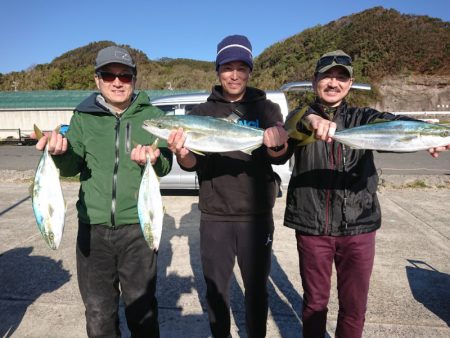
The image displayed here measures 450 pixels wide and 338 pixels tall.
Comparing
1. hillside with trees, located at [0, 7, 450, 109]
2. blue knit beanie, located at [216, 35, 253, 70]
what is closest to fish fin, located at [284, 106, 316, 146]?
blue knit beanie, located at [216, 35, 253, 70]

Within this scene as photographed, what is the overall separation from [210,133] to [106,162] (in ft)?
2.79

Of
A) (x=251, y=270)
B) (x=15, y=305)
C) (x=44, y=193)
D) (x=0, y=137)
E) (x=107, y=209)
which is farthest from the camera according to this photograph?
(x=0, y=137)

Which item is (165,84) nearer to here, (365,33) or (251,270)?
(365,33)

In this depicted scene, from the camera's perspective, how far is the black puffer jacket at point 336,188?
268 cm

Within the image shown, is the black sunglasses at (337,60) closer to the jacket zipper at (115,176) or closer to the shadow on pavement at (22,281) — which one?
the jacket zipper at (115,176)

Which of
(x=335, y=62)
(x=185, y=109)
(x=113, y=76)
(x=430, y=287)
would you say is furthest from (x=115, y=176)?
(x=185, y=109)

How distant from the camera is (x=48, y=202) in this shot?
233 centimetres

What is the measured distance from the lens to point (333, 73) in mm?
2727

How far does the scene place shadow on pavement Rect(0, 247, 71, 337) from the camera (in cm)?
362

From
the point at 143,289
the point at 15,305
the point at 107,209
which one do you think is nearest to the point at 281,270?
the point at 143,289

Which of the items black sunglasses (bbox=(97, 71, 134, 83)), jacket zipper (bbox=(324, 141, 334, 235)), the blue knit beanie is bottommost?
jacket zipper (bbox=(324, 141, 334, 235))

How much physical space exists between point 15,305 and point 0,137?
29948mm

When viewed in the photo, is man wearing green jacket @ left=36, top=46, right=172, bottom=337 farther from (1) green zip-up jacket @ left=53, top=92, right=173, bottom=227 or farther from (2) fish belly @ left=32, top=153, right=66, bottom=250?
(2) fish belly @ left=32, top=153, right=66, bottom=250

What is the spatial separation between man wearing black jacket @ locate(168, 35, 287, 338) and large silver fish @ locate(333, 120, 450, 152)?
65cm
